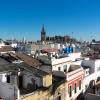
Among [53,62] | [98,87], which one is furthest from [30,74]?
[98,87]

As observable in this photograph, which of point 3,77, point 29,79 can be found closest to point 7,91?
point 3,77

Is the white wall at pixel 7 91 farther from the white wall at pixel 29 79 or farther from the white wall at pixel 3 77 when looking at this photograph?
the white wall at pixel 29 79

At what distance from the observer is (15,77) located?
29281 mm

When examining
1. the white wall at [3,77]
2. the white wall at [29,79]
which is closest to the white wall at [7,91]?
the white wall at [3,77]

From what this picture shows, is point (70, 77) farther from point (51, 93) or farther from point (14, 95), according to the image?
point (14, 95)

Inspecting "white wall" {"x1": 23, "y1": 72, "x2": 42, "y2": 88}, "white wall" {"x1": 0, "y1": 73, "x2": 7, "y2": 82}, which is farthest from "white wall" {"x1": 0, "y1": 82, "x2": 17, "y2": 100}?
"white wall" {"x1": 23, "y1": 72, "x2": 42, "y2": 88}

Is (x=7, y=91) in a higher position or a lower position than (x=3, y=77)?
lower

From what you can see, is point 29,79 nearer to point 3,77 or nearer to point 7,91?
point 3,77

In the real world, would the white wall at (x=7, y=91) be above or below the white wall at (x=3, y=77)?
below

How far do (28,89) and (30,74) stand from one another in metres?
2.05

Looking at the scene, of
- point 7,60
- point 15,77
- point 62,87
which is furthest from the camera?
point 7,60

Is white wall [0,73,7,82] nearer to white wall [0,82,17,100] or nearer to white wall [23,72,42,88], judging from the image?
white wall [0,82,17,100]

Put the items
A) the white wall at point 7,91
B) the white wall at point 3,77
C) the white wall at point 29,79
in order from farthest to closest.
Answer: the white wall at point 29,79 < the white wall at point 3,77 < the white wall at point 7,91

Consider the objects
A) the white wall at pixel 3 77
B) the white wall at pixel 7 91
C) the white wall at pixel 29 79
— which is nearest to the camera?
the white wall at pixel 7 91
